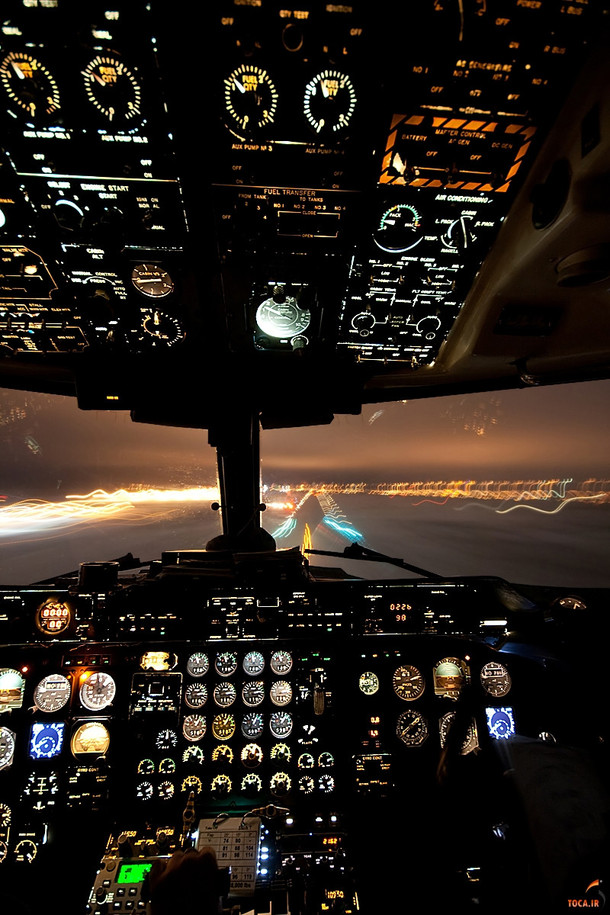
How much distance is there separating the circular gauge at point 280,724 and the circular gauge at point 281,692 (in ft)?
0.22

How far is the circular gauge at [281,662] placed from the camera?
253 centimetres

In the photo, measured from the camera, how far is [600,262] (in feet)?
4.85

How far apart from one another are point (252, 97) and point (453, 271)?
975 mm

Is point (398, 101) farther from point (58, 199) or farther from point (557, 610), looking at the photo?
point (557, 610)

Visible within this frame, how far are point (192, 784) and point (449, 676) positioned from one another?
1.55 meters

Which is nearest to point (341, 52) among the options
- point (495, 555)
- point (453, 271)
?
point (453, 271)

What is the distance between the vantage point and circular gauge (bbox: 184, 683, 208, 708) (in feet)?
8.09

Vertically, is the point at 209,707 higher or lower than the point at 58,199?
lower

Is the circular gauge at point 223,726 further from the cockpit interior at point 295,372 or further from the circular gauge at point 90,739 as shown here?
the circular gauge at point 90,739

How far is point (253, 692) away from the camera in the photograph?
2506 mm

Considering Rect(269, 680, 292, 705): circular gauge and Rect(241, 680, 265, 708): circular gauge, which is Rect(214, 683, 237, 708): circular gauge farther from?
Rect(269, 680, 292, 705): circular gauge

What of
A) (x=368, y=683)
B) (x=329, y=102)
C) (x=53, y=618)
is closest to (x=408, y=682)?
(x=368, y=683)

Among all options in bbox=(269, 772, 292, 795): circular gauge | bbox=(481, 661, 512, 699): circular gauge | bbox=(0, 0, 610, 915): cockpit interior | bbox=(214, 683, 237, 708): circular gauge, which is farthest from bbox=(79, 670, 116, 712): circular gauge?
bbox=(481, 661, 512, 699): circular gauge

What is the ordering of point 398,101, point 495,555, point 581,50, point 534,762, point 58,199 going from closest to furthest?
point 581,50 < point 398,101 < point 58,199 < point 534,762 < point 495,555
